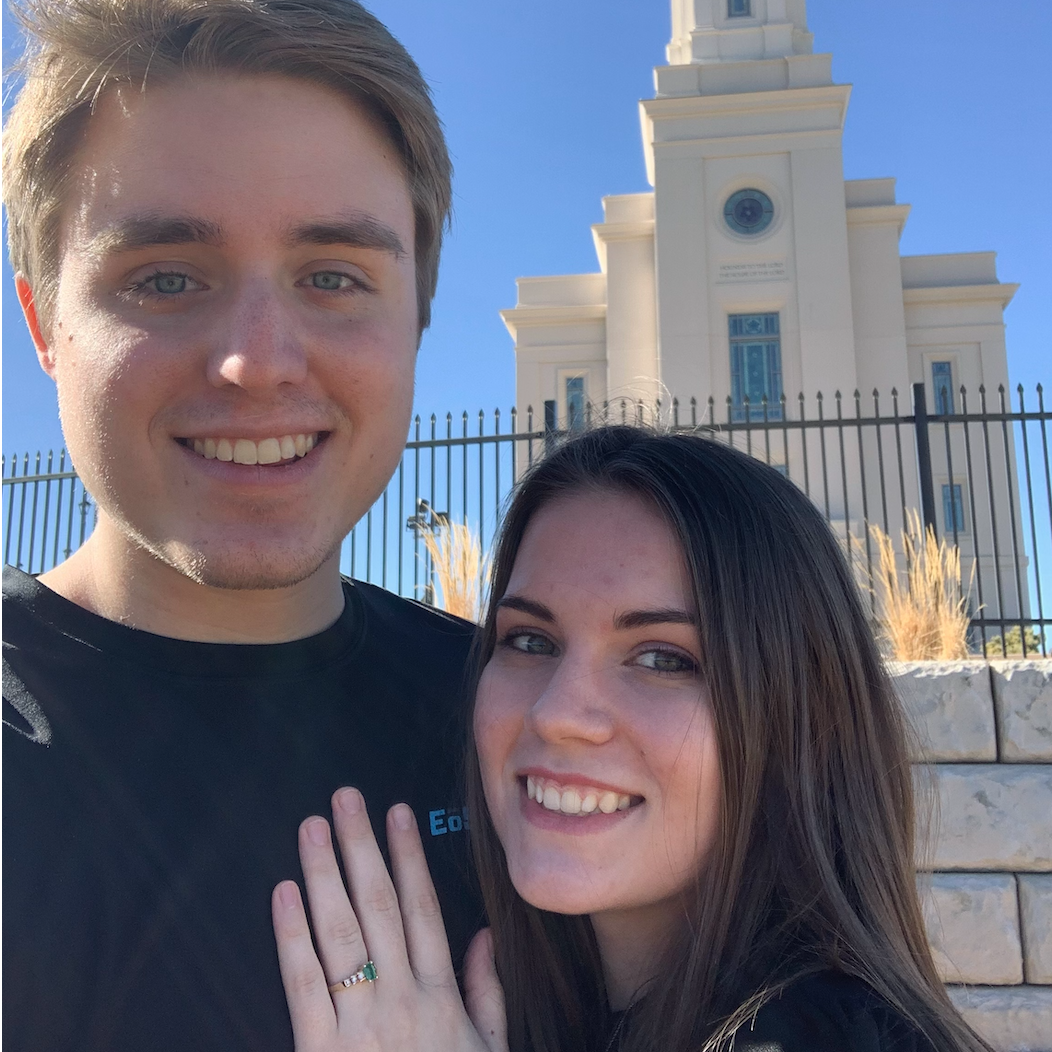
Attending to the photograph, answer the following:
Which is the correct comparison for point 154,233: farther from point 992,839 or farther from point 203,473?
point 992,839

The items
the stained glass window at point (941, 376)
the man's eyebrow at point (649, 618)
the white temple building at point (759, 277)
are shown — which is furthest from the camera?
the stained glass window at point (941, 376)

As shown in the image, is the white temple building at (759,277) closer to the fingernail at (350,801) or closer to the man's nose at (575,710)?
the man's nose at (575,710)

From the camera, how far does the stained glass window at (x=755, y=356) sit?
1981 centimetres

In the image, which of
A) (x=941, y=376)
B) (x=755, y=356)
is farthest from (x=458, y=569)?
(x=941, y=376)

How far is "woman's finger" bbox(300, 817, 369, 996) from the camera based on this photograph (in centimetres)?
146

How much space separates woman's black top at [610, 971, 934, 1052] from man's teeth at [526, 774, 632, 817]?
0.39m

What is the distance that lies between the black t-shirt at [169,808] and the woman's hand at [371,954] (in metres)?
0.04

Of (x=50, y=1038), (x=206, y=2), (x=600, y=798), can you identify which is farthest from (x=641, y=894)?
(x=206, y=2)

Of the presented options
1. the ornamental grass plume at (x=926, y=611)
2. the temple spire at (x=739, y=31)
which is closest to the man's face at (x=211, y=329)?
the ornamental grass plume at (x=926, y=611)

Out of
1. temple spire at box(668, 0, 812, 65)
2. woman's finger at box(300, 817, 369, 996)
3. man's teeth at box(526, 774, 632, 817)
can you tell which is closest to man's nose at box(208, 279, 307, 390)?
woman's finger at box(300, 817, 369, 996)

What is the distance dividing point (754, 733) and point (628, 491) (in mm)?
543

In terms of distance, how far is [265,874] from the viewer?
1.48 m

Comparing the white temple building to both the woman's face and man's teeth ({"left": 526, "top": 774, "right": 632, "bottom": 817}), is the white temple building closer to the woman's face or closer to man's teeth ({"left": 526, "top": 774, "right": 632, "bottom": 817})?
the woman's face

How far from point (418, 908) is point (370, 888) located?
0.10m
